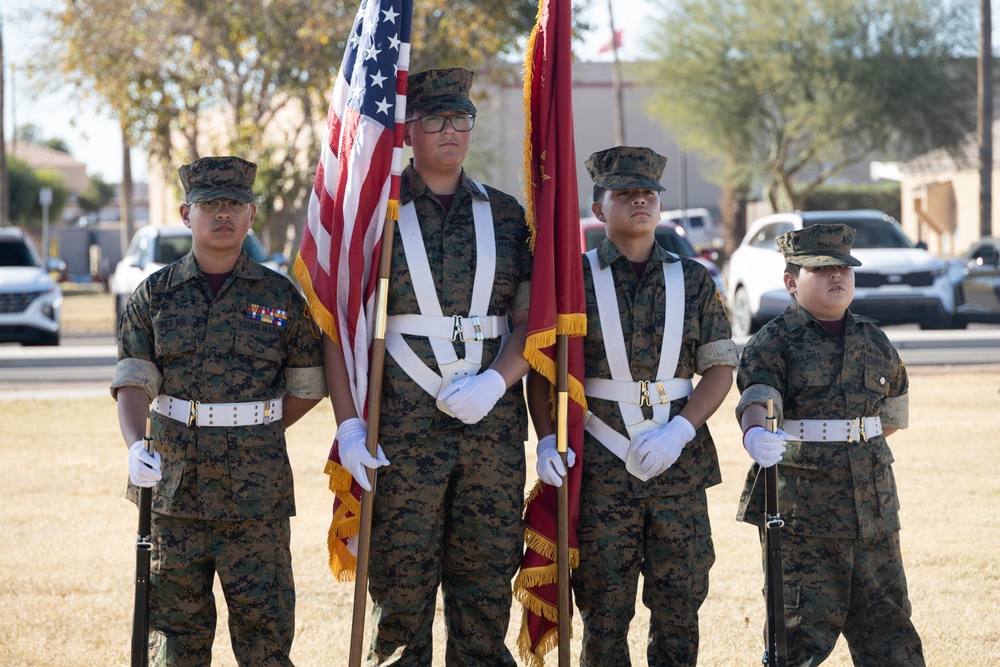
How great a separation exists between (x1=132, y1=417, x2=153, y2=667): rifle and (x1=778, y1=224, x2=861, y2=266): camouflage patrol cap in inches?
93.1

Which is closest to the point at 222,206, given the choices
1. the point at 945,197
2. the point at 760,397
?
the point at 760,397

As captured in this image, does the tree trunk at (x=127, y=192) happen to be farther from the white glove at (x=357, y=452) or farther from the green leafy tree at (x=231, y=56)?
the white glove at (x=357, y=452)

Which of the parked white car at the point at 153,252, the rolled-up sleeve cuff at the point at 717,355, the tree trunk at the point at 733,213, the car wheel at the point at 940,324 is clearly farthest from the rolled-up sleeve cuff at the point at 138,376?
the tree trunk at the point at 733,213

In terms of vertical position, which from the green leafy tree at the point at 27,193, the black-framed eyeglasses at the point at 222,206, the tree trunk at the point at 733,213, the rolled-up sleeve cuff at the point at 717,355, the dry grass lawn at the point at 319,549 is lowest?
the dry grass lawn at the point at 319,549

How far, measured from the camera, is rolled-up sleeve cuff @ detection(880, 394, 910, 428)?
14.5 ft

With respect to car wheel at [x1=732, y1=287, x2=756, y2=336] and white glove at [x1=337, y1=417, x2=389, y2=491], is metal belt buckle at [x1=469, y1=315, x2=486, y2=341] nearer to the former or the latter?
white glove at [x1=337, y1=417, x2=389, y2=491]

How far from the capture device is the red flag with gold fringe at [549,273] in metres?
4.16

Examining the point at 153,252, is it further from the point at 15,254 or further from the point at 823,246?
the point at 823,246

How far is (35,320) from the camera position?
Result: 16047 mm

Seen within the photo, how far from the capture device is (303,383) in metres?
4.17

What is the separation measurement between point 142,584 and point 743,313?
13.3 meters

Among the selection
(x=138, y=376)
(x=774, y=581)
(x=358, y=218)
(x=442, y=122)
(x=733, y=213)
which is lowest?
(x=774, y=581)

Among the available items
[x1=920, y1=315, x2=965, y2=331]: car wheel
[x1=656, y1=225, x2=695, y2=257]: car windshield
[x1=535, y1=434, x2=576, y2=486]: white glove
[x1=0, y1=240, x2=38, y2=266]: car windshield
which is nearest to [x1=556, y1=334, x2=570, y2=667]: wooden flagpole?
[x1=535, y1=434, x2=576, y2=486]: white glove

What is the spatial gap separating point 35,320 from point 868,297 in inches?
423
